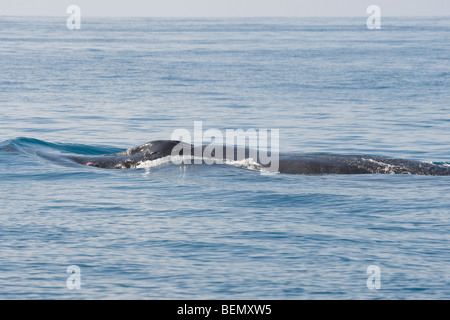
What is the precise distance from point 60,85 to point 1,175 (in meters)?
22.9

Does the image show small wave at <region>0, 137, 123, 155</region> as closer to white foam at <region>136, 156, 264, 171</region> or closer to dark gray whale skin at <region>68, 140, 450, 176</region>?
dark gray whale skin at <region>68, 140, 450, 176</region>

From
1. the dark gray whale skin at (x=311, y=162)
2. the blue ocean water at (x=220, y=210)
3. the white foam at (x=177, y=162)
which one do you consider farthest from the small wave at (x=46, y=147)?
the white foam at (x=177, y=162)

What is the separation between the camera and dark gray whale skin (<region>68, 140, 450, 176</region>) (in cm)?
1744

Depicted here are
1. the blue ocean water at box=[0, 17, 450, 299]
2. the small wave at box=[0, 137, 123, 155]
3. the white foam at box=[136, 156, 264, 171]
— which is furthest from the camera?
the small wave at box=[0, 137, 123, 155]

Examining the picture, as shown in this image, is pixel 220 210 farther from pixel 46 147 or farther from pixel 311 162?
pixel 46 147

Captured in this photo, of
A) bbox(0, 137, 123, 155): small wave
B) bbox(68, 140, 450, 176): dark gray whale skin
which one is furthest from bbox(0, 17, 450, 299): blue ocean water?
bbox(68, 140, 450, 176): dark gray whale skin

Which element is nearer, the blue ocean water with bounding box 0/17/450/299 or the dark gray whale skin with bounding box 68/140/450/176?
the blue ocean water with bounding box 0/17/450/299

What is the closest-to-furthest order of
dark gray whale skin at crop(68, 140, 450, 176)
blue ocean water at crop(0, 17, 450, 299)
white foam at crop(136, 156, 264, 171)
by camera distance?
blue ocean water at crop(0, 17, 450, 299), dark gray whale skin at crop(68, 140, 450, 176), white foam at crop(136, 156, 264, 171)

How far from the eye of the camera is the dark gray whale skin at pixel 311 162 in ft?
57.2

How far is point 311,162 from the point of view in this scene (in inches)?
694

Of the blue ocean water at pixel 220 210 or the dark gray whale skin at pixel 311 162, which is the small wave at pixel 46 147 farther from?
the dark gray whale skin at pixel 311 162

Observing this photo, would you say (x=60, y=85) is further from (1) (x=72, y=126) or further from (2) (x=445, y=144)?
(2) (x=445, y=144)

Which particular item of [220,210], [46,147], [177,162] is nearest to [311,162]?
[177,162]
